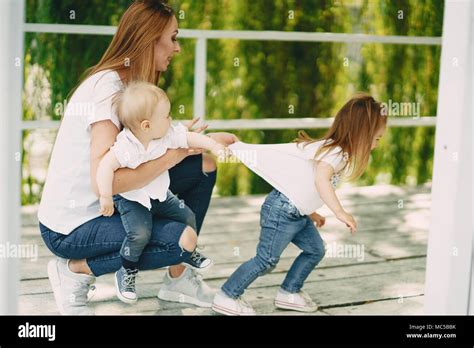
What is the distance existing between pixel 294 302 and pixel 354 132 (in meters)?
0.66

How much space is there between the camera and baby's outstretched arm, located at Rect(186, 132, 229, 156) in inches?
104

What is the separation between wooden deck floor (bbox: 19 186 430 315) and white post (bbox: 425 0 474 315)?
8.9 inches

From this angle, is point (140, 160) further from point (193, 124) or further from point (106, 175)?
point (193, 124)

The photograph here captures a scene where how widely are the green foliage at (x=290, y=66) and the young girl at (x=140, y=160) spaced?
0.71m

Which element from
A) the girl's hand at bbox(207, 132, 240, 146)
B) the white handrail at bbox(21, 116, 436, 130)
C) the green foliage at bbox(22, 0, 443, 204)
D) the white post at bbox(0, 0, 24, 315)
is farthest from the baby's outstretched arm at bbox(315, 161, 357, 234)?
the white post at bbox(0, 0, 24, 315)

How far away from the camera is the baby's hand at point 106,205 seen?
2.59 meters

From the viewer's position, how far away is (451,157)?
279 cm

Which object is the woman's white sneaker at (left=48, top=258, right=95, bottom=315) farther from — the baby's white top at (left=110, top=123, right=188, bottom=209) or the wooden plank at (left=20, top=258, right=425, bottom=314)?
the baby's white top at (left=110, top=123, right=188, bottom=209)

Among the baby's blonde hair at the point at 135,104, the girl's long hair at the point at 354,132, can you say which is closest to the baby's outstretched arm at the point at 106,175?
the baby's blonde hair at the point at 135,104

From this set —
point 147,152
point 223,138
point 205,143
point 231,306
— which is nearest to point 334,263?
point 231,306

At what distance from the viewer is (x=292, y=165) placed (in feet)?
9.18
